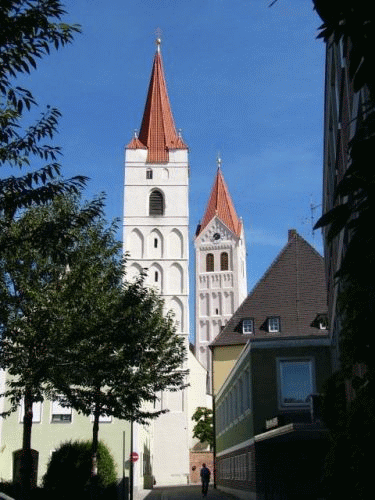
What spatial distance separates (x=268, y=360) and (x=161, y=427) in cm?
3576

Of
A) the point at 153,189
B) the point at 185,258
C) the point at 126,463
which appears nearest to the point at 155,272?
the point at 185,258

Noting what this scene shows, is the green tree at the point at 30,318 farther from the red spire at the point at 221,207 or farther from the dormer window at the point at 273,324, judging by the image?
the red spire at the point at 221,207

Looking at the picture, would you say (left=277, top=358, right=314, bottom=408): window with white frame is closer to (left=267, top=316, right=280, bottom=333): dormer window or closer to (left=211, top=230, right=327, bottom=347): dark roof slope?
(left=211, top=230, right=327, bottom=347): dark roof slope

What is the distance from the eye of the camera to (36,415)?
3188cm

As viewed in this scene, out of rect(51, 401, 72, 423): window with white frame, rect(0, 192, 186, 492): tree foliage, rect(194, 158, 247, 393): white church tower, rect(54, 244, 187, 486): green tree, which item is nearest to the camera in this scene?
rect(0, 192, 186, 492): tree foliage

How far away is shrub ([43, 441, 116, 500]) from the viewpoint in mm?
26234

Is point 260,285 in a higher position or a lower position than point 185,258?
lower

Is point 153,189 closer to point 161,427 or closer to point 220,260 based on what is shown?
point 161,427

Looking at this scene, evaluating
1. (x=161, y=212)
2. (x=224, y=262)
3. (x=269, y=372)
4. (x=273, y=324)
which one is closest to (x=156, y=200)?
(x=161, y=212)

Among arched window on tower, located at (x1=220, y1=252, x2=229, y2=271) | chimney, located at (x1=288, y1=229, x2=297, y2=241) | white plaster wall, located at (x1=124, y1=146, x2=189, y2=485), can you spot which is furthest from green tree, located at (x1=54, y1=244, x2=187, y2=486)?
arched window on tower, located at (x1=220, y1=252, x2=229, y2=271)

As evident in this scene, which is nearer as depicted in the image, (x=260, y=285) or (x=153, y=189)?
(x=260, y=285)

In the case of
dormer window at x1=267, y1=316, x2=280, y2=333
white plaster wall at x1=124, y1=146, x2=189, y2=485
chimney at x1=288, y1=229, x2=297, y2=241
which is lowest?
dormer window at x1=267, y1=316, x2=280, y2=333

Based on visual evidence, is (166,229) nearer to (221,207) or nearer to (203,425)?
(203,425)

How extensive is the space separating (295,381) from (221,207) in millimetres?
86631
